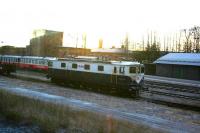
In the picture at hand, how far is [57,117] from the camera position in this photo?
18.6 metres

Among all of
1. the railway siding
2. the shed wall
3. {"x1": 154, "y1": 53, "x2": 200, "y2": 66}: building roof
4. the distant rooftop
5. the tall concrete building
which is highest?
the distant rooftop

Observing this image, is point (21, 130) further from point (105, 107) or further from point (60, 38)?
point (60, 38)

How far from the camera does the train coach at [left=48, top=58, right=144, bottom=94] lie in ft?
95.5

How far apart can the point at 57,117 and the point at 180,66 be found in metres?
32.1

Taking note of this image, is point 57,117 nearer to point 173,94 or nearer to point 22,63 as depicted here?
point 173,94

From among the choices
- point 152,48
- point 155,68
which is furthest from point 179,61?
point 152,48

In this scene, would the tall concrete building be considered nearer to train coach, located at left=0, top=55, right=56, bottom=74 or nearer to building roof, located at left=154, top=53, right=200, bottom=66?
train coach, located at left=0, top=55, right=56, bottom=74

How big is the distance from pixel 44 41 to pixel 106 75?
6620cm

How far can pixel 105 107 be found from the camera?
2273cm

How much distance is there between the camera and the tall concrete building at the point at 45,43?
92.1m

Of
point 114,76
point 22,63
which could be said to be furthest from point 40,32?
point 114,76

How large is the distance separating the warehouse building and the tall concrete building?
1863 inches

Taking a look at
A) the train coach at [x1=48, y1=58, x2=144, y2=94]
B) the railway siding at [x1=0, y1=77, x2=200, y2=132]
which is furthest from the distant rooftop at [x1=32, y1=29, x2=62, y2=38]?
the railway siding at [x1=0, y1=77, x2=200, y2=132]

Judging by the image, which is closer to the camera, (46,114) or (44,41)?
(46,114)
